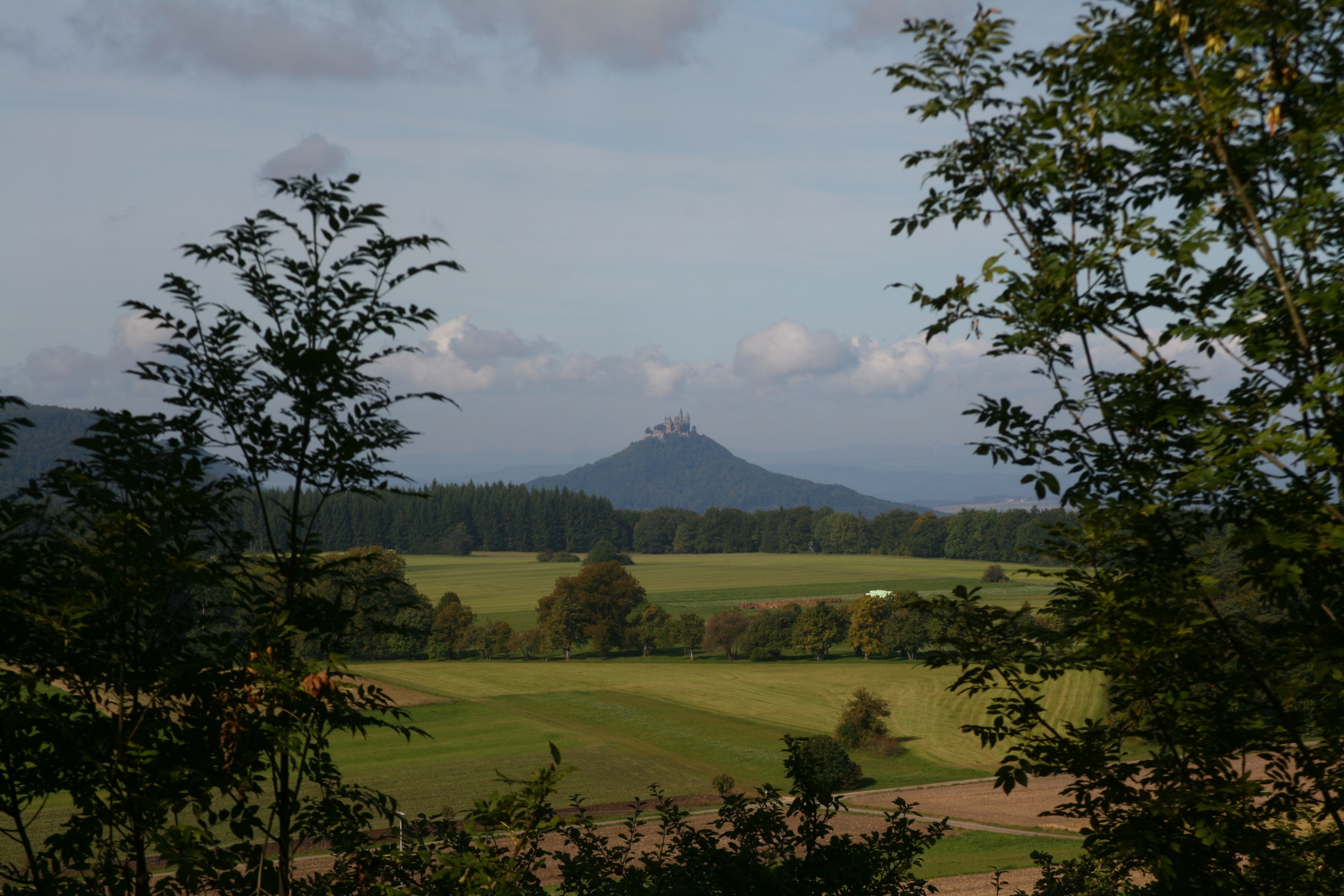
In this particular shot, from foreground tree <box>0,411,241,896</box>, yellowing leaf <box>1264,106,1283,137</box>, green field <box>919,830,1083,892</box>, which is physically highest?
yellowing leaf <box>1264,106,1283,137</box>

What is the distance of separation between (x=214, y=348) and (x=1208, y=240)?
529 centimetres

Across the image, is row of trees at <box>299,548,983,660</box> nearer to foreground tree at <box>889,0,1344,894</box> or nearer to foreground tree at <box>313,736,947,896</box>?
foreground tree at <box>313,736,947,896</box>

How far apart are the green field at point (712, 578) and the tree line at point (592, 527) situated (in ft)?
15.3

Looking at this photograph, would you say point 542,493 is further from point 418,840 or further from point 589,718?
point 418,840

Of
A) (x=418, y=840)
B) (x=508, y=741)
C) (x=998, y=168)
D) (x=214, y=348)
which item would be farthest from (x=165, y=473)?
(x=508, y=741)

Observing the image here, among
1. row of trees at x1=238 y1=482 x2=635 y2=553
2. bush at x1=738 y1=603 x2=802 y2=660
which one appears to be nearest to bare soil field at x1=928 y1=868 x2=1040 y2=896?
bush at x1=738 y1=603 x2=802 y2=660

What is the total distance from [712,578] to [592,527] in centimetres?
4448

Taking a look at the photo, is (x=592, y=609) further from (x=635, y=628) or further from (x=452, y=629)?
(x=452, y=629)

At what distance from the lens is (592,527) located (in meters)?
149

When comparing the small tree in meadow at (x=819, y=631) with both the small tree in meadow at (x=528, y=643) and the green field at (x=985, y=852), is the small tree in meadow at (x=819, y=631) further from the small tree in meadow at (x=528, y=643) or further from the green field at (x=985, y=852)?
the green field at (x=985, y=852)

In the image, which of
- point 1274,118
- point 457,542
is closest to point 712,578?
point 457,542

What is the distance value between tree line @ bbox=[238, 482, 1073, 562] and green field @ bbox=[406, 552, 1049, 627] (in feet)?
15.3

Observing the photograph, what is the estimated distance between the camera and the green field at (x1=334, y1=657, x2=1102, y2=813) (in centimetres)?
3322

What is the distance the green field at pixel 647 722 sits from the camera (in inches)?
1308
